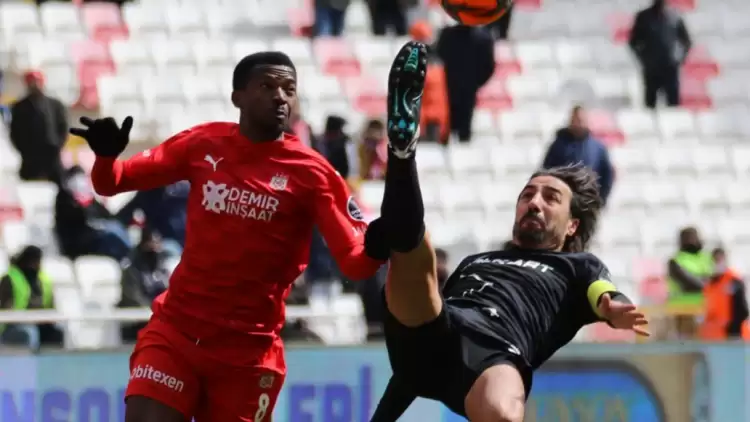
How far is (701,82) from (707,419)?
24.9 ft

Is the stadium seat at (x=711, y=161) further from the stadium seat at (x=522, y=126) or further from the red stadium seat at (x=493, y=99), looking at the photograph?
the red stadium seat at (x=493, y=99)

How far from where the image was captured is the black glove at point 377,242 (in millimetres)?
6805

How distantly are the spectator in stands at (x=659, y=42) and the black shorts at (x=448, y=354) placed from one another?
35.1 ft

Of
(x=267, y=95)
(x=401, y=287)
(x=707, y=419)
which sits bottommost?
(x=707, y=419)

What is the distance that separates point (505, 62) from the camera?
18.2 metres

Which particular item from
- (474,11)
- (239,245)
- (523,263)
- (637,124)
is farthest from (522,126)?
(239,245)

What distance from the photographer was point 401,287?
7133 millimetres

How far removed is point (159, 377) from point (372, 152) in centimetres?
785

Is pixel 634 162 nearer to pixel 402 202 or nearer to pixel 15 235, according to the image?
pixel 15 235

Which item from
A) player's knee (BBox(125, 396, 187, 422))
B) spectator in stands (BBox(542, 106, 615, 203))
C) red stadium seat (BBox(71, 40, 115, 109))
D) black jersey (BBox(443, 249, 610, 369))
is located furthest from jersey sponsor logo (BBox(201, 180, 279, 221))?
red stadium seat (BBox(71, 40, 115, 109))

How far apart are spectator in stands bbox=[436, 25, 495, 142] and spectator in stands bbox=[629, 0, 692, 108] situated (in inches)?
89.4

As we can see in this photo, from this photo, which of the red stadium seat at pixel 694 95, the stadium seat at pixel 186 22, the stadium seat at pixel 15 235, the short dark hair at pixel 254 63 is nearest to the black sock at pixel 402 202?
the short dark hair at pixel 254 63

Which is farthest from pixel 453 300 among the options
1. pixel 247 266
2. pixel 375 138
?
pixel 375 138

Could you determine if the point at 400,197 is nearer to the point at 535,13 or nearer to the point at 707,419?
the point at 707,419
